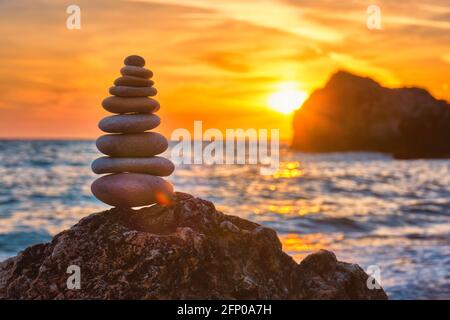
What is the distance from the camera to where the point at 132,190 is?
8594mm

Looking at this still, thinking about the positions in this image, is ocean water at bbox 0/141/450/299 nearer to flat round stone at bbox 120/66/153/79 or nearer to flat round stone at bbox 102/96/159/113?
flat round stone at bbox 102/96/159/113

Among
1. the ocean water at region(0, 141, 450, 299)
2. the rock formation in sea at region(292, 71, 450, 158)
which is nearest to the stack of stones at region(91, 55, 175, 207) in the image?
the ocean water at region(0, 141, 450, 299)

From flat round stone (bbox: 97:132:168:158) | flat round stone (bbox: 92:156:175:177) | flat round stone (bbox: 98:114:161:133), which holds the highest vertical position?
flat round stone (bbox: 98:114:161:133)

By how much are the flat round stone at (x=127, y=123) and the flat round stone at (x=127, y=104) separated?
106 millimetres

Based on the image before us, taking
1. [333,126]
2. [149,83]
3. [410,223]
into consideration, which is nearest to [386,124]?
[333,126]

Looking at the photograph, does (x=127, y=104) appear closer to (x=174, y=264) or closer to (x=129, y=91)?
(x=129, y=91)

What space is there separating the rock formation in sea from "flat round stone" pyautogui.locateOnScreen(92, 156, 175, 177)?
88.8 meters

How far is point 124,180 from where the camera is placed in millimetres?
8648

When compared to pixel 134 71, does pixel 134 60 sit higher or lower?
higher

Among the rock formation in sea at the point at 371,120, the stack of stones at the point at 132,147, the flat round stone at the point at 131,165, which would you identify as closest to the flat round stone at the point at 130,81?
the stack of stones at the point at 132,147

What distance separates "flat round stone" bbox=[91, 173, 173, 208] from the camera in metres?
8.59

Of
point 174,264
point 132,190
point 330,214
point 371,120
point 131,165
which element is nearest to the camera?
point 174,264

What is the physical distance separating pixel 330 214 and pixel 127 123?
21151 millimetres


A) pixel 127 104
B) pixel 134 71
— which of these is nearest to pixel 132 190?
pixel 127 104
